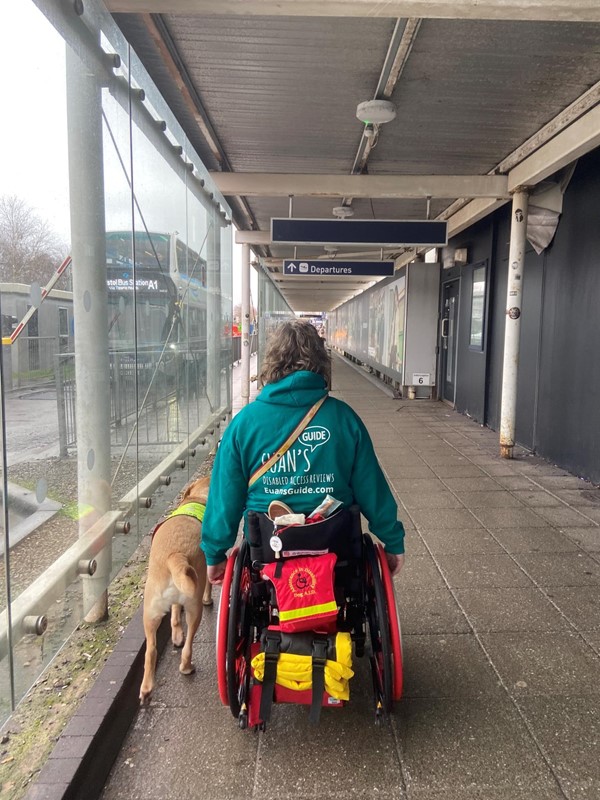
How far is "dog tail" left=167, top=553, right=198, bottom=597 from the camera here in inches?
98.6

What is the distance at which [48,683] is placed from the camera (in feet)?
8.86

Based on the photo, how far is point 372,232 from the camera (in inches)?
304

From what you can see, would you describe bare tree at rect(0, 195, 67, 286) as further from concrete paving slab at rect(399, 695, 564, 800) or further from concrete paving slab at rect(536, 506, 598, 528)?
concrete paving slab at rect(536, 506, 598, 528)

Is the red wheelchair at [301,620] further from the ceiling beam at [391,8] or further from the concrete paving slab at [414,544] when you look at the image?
the ceiling beam at [391,8]

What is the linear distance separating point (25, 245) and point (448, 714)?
252 cm

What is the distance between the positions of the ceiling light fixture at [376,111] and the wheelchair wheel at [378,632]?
4141mm

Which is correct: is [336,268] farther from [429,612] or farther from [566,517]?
[429,612]

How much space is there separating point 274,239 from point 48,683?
246 inches

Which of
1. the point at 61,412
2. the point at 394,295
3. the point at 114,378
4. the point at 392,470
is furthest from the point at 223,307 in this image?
the point at 394,295

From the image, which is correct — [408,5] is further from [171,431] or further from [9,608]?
[9,608]

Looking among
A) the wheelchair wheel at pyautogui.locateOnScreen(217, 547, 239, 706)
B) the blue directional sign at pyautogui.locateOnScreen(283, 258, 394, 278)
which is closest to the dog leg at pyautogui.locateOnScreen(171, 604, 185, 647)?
the wheelchair wheel at pyautogui.locateOnScreen(217, 547, 239, 706)

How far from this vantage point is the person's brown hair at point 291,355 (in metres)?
2.29

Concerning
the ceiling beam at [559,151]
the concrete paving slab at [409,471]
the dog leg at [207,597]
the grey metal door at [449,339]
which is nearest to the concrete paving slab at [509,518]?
the concrete paving slab at [409,471]

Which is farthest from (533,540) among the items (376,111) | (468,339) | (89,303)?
(468,339)
